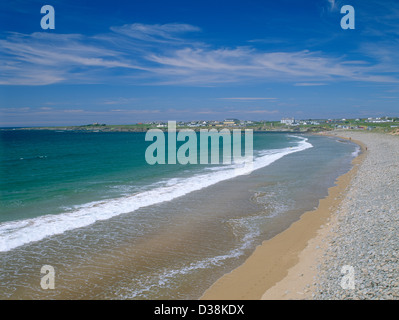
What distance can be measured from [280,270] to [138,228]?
291 inches

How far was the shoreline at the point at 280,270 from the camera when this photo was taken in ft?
26.8

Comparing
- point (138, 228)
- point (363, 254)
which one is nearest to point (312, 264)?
point (363, 254)

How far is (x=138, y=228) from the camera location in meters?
14.1

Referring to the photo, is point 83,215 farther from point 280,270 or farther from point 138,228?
point 280,270

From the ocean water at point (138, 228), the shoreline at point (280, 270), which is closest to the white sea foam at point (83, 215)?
the ocean water at point (138, 228)

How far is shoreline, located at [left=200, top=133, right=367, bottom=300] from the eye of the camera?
26.8 ft

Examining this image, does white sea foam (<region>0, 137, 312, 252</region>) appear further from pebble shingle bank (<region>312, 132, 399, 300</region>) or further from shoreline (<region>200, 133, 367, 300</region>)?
pebble shingle bank (<region>312, 132, 399, 300</region>)

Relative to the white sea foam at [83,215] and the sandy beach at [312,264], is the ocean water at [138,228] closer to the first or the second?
the white sea foam at [83,215]

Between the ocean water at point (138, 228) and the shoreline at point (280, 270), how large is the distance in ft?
1.68

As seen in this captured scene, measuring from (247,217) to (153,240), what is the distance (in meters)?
5.56
